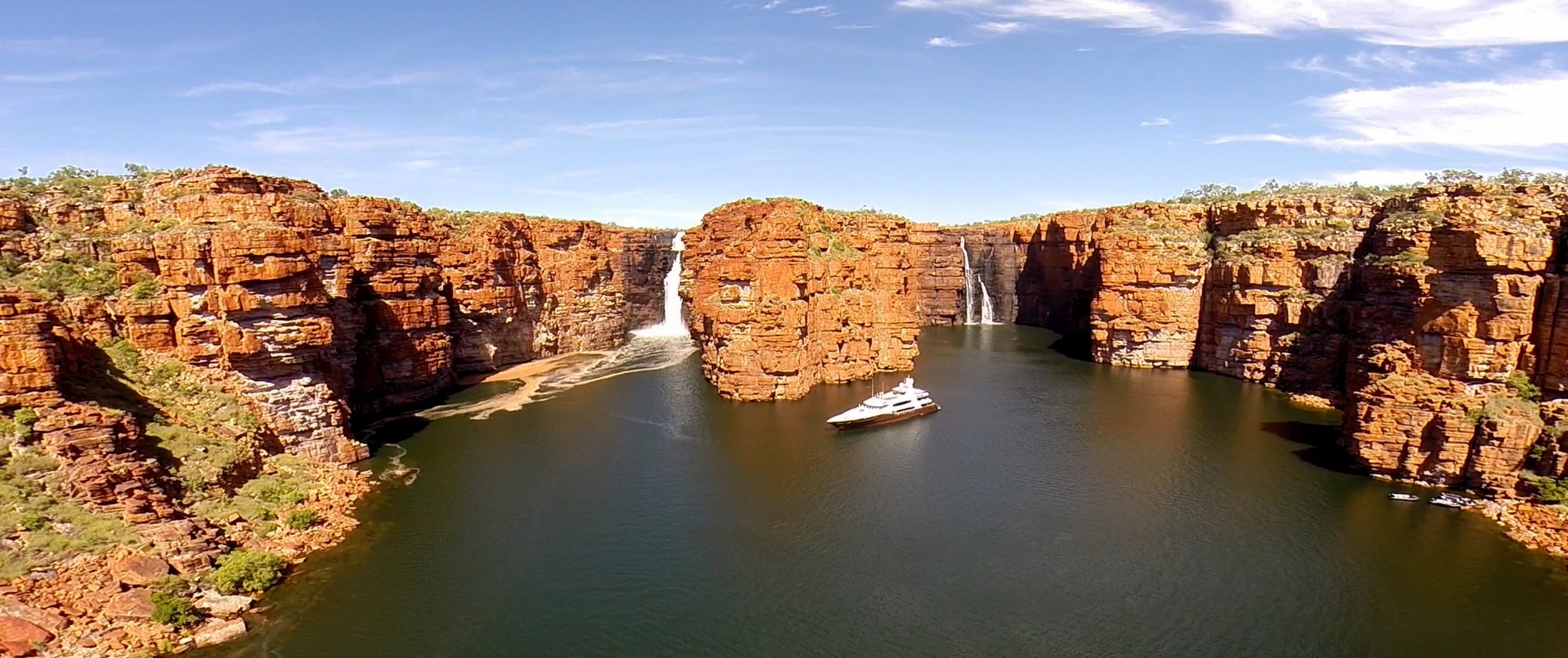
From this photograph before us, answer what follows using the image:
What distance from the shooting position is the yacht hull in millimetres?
53938

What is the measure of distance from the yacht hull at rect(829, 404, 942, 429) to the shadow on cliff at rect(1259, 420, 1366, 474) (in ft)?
81.2

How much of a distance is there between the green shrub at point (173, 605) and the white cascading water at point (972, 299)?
354ft

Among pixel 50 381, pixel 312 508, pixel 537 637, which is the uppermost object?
pixel 50 381

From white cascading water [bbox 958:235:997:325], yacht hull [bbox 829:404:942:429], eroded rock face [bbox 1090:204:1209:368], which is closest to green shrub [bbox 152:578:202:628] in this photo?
yacht hull [bbox 829:404:942:429]

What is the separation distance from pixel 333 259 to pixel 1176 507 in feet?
193

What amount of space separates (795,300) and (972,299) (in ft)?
219

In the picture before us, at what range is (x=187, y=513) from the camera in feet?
102

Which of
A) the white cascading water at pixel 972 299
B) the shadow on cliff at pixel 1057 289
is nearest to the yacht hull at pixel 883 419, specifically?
the shadow on cliff at pixel 1057 289

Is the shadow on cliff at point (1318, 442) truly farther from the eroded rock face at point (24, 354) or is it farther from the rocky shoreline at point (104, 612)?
the eroded rock face at point (24, 354)

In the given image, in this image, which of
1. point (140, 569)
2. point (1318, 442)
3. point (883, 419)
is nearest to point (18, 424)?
point (140, 569)

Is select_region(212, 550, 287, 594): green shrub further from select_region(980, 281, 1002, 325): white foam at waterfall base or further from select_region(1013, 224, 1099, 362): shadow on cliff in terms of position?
select_region(980, 281, 1002, 325): white foam at waterfall base

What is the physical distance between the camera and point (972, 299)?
4786 inches

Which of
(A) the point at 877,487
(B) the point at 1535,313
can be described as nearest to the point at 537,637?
(A) the point at 877,487

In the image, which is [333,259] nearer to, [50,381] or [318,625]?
[50,381]
